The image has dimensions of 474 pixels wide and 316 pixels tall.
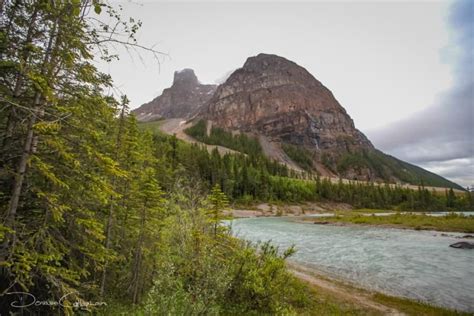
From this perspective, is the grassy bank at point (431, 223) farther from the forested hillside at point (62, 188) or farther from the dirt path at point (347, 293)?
the forested hillside at point (62, 188)

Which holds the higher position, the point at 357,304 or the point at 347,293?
the point at 357,304

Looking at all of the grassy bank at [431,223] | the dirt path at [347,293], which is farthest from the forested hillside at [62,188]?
the grassy bank at [431,223]

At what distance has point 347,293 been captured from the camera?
47.1 ft

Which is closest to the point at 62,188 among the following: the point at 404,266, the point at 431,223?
the point at 404,266

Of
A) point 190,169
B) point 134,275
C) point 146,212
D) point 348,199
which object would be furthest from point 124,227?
point 348,199

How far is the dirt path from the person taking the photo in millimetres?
12238

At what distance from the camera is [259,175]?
348 ft

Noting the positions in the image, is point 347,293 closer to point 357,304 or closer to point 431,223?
point 357,304

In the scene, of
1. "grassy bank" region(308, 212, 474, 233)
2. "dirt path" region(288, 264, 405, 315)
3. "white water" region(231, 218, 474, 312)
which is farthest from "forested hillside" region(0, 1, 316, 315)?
"grassy bank" region(308, 212, 474, 233)

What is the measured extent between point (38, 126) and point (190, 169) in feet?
247

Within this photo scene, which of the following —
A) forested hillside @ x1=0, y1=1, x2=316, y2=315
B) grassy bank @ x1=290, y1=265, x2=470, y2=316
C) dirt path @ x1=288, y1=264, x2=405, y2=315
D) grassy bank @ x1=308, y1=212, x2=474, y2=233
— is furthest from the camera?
grassy bank @ x1=308, y1=212, x2=474, y2=233

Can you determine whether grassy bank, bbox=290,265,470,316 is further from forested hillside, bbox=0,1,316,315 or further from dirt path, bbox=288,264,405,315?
forested hillside, bbox=0,1,316,315

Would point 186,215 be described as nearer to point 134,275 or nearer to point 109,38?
point 134,275

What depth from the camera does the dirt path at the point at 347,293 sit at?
12.2 m
